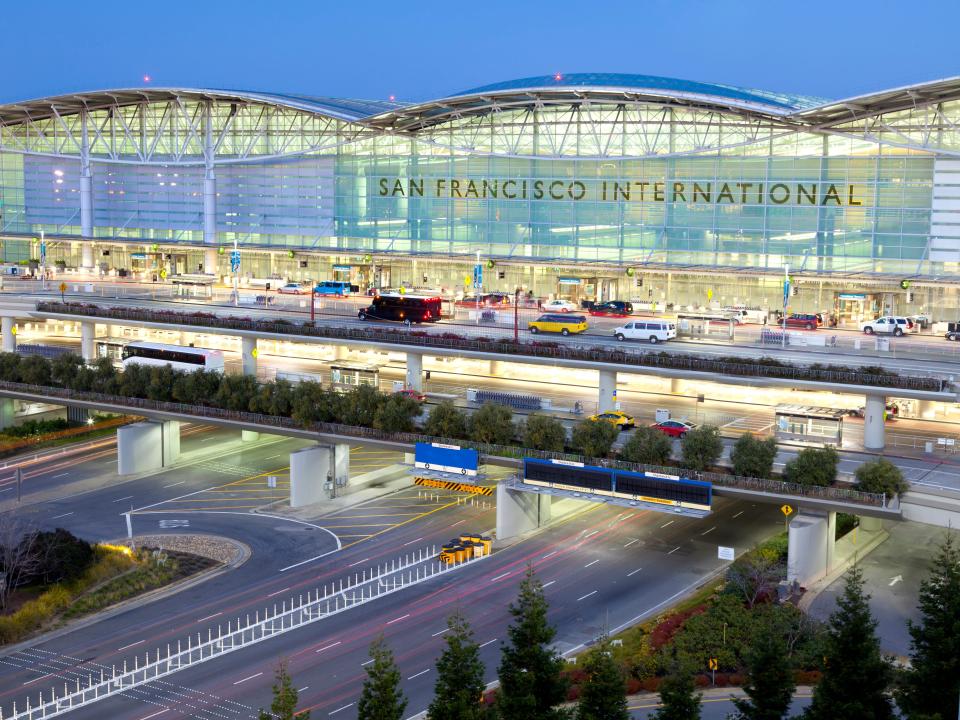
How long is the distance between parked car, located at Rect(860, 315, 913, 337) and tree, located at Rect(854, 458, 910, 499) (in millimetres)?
23786

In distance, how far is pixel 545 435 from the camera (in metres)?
46.4

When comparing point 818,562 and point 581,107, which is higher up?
point 581,107

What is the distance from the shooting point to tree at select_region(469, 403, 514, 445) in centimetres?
4766

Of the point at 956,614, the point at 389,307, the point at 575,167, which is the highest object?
the point at 575,167

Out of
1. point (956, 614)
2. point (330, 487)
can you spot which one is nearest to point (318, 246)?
point (330, 487)

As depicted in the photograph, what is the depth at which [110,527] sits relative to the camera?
155 feet

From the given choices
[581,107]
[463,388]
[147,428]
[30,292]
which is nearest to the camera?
[147,428]

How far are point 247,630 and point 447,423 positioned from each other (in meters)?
15.2

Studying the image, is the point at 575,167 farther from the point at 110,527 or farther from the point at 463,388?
the point at 110,527

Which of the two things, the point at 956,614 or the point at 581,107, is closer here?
the point at 956,614

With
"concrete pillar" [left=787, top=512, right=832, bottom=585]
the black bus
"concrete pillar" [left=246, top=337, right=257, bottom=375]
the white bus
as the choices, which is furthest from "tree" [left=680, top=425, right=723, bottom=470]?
"concrete pillar" [left=246, top=337, right=257, bottom=375]

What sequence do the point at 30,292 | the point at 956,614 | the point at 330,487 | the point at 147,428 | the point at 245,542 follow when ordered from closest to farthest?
the point at 956,614 → the point at 245,542 → the point at 330,487 → the point at 147,428 → the point at 30,292

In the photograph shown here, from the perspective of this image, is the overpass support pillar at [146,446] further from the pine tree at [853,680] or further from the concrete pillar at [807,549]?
the pine tree at [853,680]

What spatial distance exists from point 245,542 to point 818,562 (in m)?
21.1
